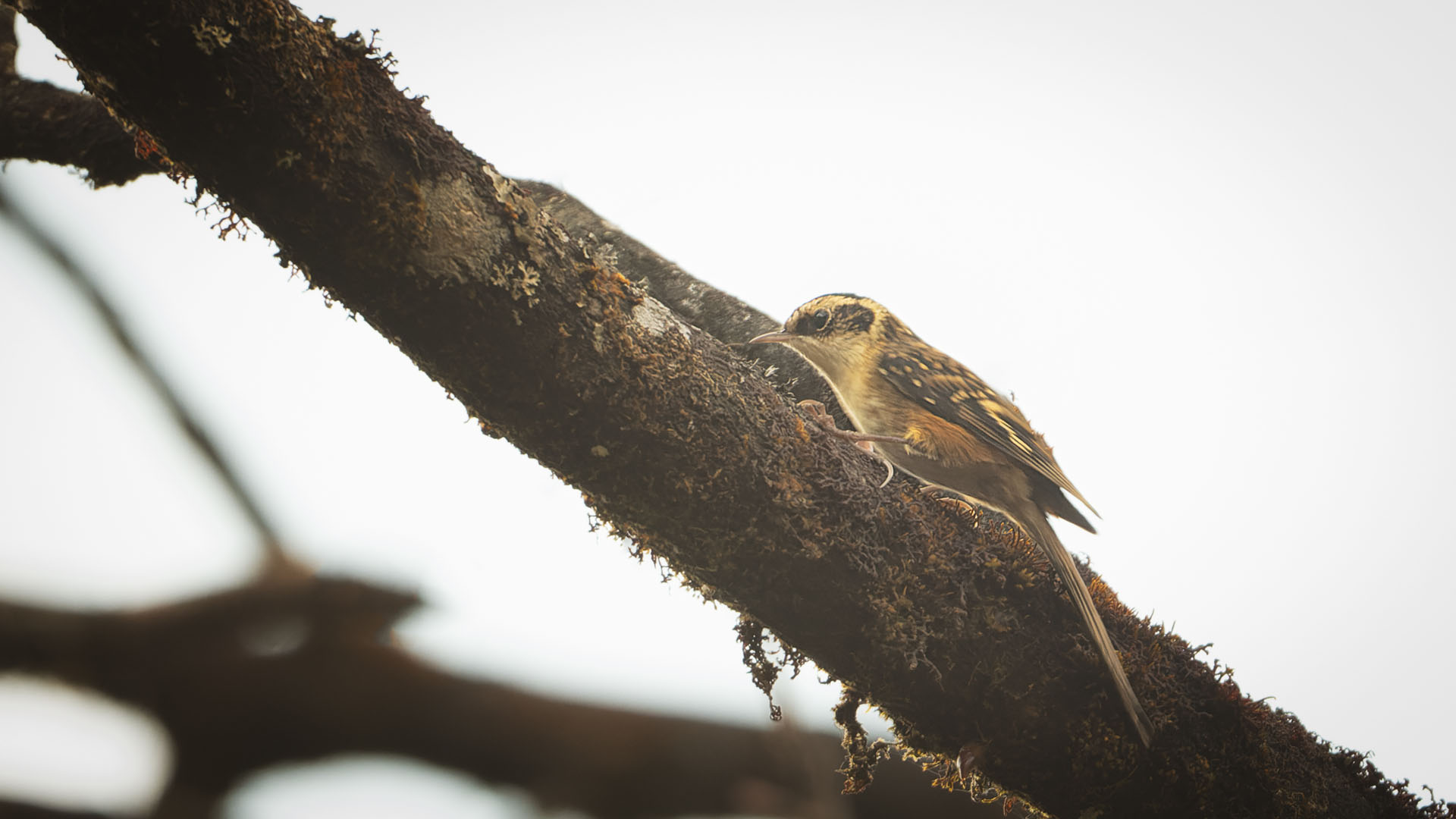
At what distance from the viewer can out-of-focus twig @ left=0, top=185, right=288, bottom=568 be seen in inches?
160

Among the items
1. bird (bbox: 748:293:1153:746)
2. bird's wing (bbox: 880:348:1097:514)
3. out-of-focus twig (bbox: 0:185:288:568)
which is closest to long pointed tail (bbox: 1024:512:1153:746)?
bird (bbox: 748:293:1153:746)

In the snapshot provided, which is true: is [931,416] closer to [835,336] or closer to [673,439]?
[835,336]

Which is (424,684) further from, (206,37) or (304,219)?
(206,37)

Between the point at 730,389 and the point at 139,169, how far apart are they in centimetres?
381

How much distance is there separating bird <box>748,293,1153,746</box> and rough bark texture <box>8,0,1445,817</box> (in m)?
0.29

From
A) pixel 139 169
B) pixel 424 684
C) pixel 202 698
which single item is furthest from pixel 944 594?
pixel 139 169

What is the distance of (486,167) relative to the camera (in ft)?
7.19

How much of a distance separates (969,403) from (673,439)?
2.36 m

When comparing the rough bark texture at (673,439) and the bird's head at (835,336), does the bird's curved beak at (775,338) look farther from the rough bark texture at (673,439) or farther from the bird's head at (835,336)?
the rough bark texture at (673,439)

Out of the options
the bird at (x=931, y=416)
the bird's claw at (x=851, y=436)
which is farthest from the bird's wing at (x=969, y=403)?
the bird's claw at (x=851, y=436)

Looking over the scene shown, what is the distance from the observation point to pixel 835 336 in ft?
14.8

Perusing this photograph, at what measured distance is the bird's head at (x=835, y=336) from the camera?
4.43 metres

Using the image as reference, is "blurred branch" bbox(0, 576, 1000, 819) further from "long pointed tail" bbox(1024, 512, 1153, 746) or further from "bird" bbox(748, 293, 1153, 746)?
"bird" bbox(748, 293, 1153, 746)

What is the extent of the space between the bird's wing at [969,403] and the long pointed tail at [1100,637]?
2.08ft
